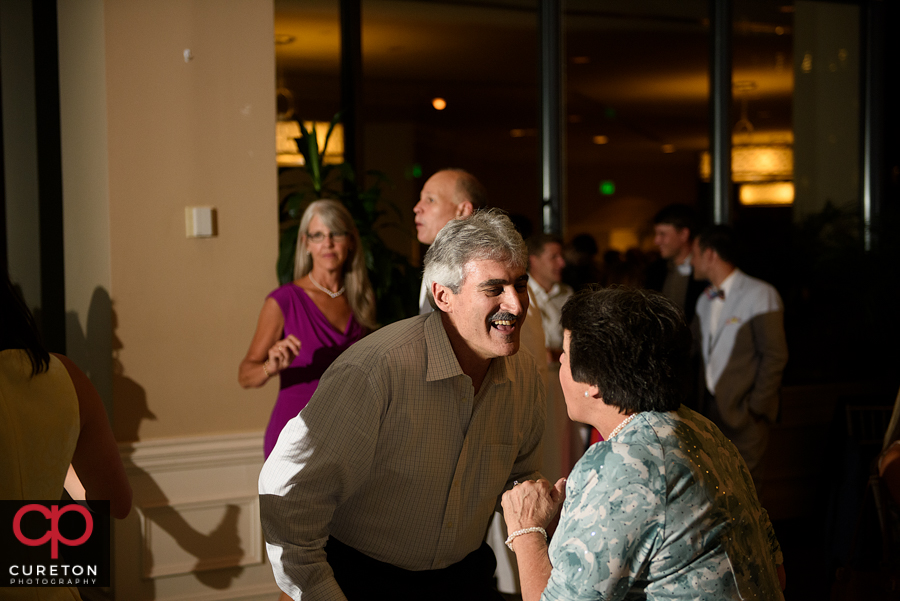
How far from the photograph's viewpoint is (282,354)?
2.83m

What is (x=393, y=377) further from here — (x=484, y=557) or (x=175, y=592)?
(x=175, y=592)

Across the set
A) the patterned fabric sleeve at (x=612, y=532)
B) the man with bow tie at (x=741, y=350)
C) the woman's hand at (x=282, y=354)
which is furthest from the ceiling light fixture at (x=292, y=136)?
the patterned fabric sleeve at (x=612, y=532)

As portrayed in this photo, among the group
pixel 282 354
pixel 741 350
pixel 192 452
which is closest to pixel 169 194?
pixel 282 354

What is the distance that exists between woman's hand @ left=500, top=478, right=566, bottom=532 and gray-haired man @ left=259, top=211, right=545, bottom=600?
8.4 inches

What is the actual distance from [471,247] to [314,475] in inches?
24.7

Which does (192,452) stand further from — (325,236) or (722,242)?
(722,242)

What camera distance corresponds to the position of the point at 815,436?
4.76 meters

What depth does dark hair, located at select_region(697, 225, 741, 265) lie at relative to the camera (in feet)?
13.1

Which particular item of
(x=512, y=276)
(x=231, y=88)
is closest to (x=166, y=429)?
(x=231, y=88)

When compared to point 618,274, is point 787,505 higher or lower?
lower

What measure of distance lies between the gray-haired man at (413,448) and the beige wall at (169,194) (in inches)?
69.5

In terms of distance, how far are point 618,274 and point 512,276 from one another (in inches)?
120

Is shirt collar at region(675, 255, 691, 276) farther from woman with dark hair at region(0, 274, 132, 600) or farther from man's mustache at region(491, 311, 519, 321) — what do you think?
woman with dark hair at region(0, 274, 132, 600)

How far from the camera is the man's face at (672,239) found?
444 cm
